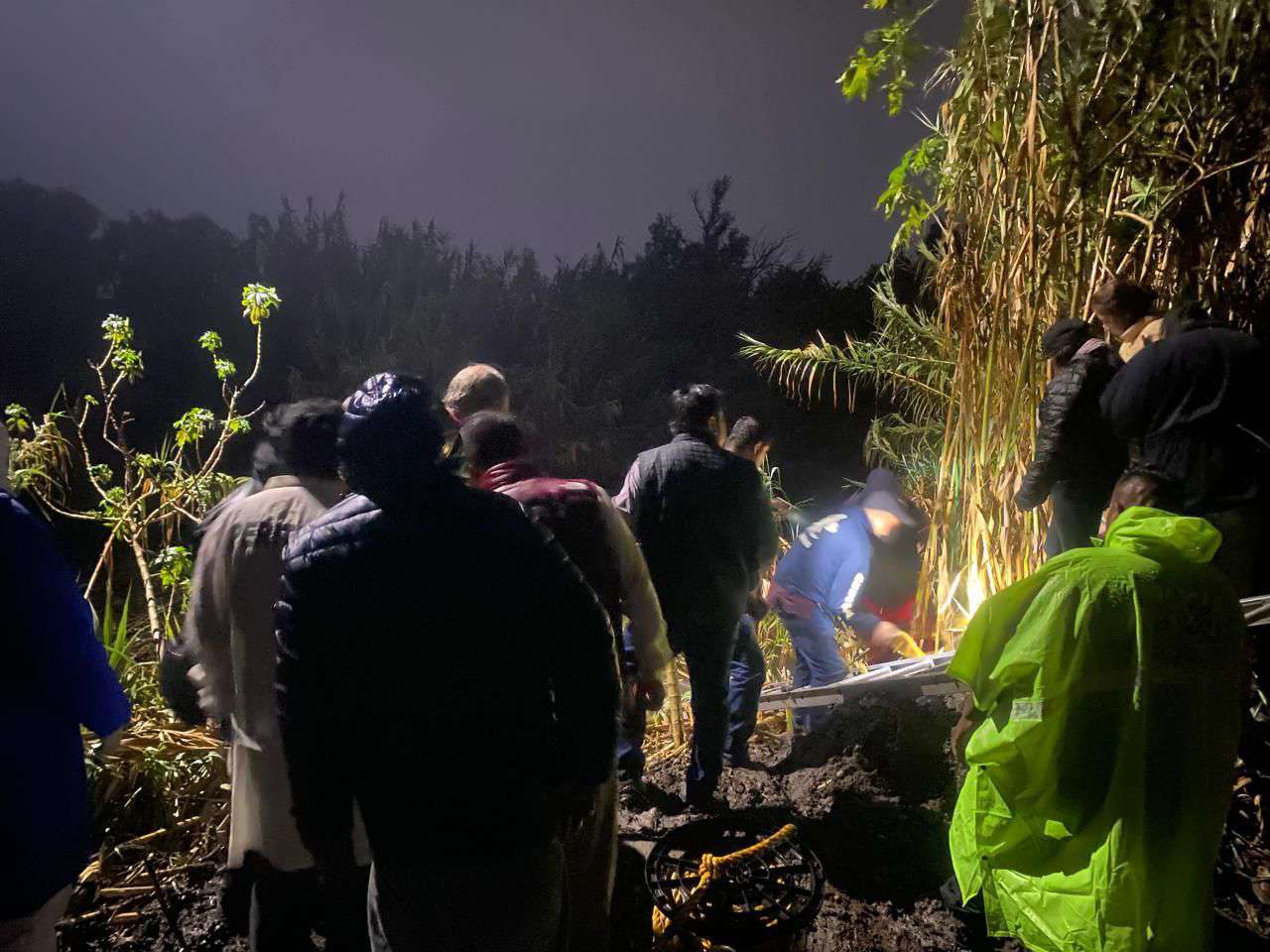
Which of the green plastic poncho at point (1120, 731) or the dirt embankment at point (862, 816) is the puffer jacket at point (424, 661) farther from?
the dirt embankment at point (862, 816)

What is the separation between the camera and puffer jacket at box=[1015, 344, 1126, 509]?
297 centimetres

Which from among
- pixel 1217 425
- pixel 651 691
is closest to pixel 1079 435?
pixel 1217 425

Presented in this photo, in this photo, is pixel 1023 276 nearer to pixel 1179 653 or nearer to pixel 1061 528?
pixel 1061 528

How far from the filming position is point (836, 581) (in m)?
3.83

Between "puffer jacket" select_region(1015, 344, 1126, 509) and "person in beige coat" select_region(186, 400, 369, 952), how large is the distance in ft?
8.72

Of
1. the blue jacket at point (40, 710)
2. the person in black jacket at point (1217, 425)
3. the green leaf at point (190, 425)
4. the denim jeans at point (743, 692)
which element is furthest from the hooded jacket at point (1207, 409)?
the green leaf at point (190, 425)

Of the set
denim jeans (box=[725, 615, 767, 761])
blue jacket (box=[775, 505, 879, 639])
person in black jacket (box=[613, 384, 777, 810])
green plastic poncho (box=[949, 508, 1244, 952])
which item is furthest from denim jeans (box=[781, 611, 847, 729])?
green plastic poncho (box=[949, 508, 1244, 952])

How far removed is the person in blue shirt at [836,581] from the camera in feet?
12.5

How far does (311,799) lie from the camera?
1.40 meters

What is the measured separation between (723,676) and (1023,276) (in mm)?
2340

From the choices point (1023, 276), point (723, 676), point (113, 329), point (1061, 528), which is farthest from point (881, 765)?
point (113, 329)

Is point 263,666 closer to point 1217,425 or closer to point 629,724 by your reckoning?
point 629,724

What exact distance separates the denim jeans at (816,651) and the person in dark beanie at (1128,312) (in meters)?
1.85

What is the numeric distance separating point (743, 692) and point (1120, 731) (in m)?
2.20
